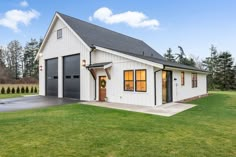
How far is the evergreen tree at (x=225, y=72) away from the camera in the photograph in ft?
117

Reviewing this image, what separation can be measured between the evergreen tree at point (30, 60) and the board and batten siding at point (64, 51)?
31.2 metres

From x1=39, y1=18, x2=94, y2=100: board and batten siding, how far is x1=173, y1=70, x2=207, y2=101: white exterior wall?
6.30m

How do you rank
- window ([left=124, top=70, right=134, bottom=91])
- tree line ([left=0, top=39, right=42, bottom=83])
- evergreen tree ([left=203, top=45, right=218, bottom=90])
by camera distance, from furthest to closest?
tree line ([left=0, top=39, right=42, bottom=83]) < evergreen tree ([left=203, top=45, right=218, bottom=90]) < window ([left=124, top=70, right=134, bottom=91])

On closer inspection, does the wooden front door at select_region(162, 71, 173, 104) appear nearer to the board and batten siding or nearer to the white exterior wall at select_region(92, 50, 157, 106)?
the white exterior wall at select_region(92, 50, 157, 106)

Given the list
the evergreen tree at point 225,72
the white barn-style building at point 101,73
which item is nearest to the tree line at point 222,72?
the evergreen tree at point 225,72

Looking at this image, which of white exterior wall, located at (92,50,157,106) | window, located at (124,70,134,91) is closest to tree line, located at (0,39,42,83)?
white exterior wall, located at (92,50,157,106)

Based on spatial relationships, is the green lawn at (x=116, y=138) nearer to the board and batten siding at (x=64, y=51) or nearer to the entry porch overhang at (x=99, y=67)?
the entry porch overhang at (x=99, y=67)

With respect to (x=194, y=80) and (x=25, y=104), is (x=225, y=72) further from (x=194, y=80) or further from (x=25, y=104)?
(x=25, y=104)

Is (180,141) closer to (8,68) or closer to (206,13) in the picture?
(206,13)

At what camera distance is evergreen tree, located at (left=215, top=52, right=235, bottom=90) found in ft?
117

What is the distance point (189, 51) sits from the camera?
45.5 meters

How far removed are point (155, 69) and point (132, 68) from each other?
1.52m

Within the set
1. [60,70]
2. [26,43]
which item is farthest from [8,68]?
[60,70]

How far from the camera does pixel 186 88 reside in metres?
15.7
